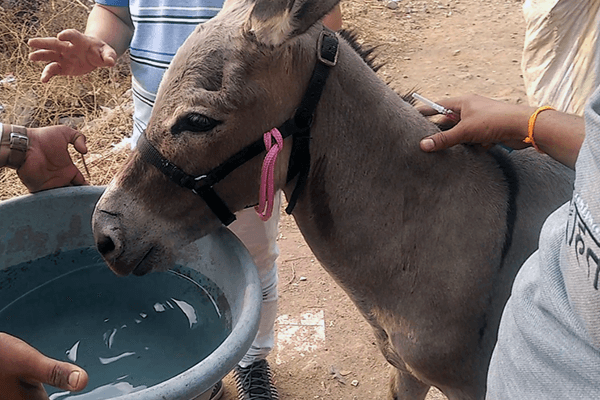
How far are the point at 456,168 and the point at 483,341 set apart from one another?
54cm

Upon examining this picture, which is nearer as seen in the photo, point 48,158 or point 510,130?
point 510,130

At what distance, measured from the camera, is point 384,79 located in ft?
9.11

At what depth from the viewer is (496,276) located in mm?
1818

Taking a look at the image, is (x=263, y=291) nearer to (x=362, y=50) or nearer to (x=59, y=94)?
(x=362, y=50)

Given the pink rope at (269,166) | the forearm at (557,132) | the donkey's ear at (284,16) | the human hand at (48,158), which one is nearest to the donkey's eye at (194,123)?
the pink rope at (269,166)

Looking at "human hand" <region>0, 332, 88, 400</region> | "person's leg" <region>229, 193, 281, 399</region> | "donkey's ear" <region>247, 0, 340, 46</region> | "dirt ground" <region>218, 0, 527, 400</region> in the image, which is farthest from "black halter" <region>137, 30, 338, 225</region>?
Result: "dirt ground" <region>218, 0, 527, 400</region>

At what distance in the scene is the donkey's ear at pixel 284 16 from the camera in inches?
58.9

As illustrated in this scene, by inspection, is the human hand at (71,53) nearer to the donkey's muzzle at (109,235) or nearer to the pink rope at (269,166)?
the donkey's muzzle at (109,235)

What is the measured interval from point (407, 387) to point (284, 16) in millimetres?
1607

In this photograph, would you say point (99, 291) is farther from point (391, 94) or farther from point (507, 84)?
point (507, 84)

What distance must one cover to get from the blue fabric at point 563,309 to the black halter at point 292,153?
0.71 metres

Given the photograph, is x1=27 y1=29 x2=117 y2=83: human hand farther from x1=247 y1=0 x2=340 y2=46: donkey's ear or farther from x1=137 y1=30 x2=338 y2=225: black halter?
x1=247 y1=0 x2=340 y2=46: donkey's ear

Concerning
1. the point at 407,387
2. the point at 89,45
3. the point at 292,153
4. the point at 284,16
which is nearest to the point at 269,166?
the point at 292,153

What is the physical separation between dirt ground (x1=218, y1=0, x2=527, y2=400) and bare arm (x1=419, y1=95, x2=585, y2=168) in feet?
4.03
